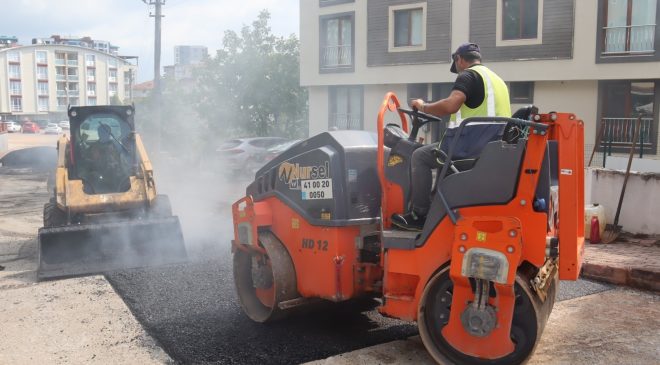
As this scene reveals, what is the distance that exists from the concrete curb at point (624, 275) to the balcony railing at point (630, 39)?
13.5 meters

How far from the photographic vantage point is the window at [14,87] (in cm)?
8788

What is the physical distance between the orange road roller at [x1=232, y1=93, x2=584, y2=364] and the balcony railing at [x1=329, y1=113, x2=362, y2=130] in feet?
63.4

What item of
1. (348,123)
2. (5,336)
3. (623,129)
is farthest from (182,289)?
(348,123)

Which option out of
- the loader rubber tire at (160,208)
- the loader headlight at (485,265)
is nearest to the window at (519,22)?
the loader rubber tire at (160,208)

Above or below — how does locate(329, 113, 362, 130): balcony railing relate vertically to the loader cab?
above

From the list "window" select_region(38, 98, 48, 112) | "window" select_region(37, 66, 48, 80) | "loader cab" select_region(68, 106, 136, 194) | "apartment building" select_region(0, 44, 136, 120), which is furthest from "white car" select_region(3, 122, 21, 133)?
"loader cab" select_region(68, 106, 136, 194)

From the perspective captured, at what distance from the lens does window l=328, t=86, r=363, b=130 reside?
24.3 metres

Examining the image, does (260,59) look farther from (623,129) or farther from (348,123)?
(623,129)

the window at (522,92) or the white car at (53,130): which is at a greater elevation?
the window at (522,92)

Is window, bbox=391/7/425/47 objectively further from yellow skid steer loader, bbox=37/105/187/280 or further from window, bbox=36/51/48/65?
window, bbox=36/51/48/65

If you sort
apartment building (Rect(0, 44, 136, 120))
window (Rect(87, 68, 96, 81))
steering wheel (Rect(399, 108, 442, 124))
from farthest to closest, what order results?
window (Rect(87, 68, 96, 81)), apartment building (Rect(0, 44, 136, 120)), steering wheel (Rect(399, 108, 442, 124))

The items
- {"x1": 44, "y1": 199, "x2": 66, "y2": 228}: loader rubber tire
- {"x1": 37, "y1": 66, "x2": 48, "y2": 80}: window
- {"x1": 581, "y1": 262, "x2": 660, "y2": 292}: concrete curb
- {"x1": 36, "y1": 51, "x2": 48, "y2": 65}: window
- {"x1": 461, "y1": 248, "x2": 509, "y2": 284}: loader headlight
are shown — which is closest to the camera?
{"x1": 461, "y1": 248, "x2": 509, "y2": 284}: loader headlight

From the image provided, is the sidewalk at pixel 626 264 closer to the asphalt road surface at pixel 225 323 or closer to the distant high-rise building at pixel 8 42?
the asphalt road surface at pixel 225 323

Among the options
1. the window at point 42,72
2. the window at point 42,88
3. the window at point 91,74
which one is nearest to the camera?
the window at point 42,72
